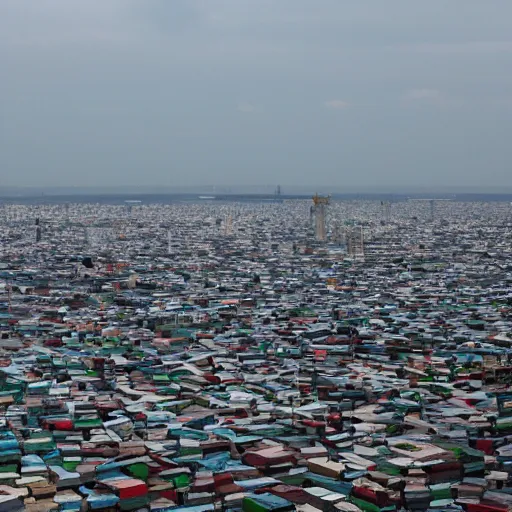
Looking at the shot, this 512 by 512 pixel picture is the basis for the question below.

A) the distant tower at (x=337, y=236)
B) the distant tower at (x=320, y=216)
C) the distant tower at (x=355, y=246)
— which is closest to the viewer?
the distant tower at (x=355, y=246)

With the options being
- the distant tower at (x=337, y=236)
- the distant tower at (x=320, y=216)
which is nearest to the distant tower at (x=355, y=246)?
the distant tower at (x=337, y=236)

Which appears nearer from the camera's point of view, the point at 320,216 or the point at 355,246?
the point at 355,246

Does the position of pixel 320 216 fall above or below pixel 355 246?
above

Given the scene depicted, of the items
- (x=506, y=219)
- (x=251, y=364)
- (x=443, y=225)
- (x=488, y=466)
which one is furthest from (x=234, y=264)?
(x=506, y=219)

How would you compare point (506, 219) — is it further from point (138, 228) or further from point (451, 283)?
point (451, 283)

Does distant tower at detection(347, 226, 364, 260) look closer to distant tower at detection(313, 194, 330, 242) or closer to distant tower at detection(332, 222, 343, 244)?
distant tower at detection(332, 222, 343, 244)

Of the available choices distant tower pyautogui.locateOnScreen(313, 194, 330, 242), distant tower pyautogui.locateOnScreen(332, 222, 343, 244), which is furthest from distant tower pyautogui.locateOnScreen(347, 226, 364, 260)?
distant tower pyautogui.locateOnScreen(313, 194, 330, 242)

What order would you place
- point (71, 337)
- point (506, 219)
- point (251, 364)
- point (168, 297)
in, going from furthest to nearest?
point (506, 219) < point (168, 297) < point (71, 337) < point (251, 364)

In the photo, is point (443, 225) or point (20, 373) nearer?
point (20, 373)

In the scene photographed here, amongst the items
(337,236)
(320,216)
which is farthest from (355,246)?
(320,216)

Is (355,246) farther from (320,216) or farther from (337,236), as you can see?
(320,216)

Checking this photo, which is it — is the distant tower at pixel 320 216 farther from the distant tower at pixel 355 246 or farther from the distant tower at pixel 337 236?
the distant tower at pixel 355 246
